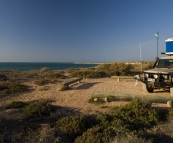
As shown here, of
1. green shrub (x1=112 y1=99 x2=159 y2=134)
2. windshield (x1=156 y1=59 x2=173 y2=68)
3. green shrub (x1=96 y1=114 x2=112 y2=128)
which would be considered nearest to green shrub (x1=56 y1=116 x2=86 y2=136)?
green shrub (x1=96 y1=114 x2=112 y2=128)

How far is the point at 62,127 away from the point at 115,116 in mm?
1948

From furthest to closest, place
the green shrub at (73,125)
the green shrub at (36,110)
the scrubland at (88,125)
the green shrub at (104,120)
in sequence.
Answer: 1. the green shrub at (36,110)
2. the green shrub at (104,120)
3. the green shrub at (73,125)
4. the scrubland at (88,125)

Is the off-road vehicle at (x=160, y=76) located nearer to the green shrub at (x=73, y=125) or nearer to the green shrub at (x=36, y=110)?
the green shrub at (x=73, y=125)

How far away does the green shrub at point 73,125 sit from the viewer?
14.3 ft

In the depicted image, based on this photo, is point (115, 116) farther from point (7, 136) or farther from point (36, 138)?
point (7, 136)

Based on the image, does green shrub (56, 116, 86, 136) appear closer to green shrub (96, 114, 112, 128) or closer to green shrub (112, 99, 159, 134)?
green shrub (96, 114, 112, 128)

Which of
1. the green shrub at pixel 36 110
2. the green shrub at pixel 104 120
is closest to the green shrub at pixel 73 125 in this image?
the green shrub at pixel 104 120

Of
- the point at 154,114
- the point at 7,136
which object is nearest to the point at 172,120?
the point at 154,114

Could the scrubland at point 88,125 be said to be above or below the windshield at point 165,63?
below

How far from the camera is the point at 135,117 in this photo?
5367 mm

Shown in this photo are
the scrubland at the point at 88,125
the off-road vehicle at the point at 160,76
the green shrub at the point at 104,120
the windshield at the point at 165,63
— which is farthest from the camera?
the windshield at the point at 165,63

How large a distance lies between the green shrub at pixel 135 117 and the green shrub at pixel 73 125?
100cm

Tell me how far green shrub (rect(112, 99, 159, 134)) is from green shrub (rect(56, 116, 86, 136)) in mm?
1000

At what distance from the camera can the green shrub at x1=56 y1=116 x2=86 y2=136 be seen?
4.36m
